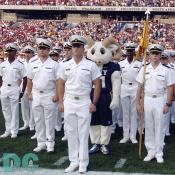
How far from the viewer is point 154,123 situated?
6.93m

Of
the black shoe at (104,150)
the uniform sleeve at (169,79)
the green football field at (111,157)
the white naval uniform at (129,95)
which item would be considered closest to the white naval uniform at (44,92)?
the green football field at (111,157)

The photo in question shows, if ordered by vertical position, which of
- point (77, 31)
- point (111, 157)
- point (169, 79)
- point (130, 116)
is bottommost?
point (77, 31)

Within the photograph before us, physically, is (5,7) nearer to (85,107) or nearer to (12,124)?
(12,124)

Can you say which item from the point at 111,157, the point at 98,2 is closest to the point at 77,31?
the point at 98,2

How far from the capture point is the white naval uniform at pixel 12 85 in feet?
28.6

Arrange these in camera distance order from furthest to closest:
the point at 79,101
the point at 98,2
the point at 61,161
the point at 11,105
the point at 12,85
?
the point at 98,2 → the point at 11,105 → the point at 12,85 → the point at 61,161 → the point at 79,101

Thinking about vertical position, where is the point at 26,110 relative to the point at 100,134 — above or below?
below

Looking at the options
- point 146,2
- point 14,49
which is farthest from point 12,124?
point 146,2

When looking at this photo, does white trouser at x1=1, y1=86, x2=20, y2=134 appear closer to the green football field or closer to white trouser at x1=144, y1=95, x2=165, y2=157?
the green football field

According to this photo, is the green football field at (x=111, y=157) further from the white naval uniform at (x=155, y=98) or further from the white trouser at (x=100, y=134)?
the white naval uniform at (x=155, y=98)

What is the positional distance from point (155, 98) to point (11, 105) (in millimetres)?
3129

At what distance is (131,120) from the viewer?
856 centimetres

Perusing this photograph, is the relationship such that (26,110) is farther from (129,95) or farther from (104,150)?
(104,150)

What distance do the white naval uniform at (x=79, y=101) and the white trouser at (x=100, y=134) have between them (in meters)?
1.05
